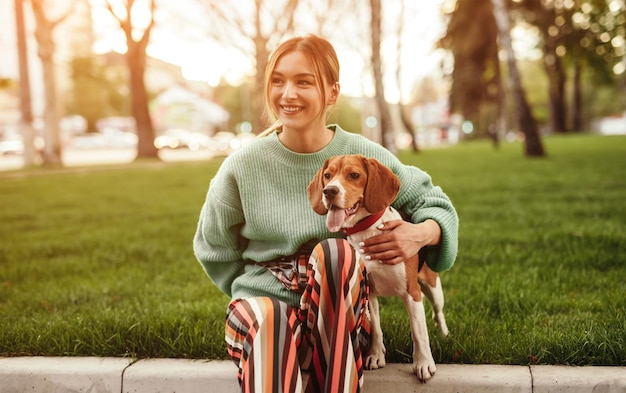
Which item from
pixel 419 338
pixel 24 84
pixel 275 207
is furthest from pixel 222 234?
pixel 24 84

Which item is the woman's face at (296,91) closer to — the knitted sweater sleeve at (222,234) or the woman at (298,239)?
the woman at (298,239)

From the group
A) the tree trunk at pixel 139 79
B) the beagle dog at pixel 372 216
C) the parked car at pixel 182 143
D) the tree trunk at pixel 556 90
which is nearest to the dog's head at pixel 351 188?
the beagle dog at pixel 372 216

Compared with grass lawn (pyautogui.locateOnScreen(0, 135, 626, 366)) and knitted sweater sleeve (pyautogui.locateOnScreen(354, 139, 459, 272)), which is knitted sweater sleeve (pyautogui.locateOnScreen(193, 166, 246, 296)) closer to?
grass lawn (pyautogui.locateOnScreen(0, 135, 626, 366))

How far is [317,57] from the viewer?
272 cm

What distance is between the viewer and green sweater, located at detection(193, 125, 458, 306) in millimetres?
2793

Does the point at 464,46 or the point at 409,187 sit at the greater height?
the point at 464,46

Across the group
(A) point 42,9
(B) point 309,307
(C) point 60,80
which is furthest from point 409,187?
(C) point 60,80

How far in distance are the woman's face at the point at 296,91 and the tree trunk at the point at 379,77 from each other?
1339 cm

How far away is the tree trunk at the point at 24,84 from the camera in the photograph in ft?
69.1

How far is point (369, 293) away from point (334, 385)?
0.62 metres

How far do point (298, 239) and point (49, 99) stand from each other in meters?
21.5

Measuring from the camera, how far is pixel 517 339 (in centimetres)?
295

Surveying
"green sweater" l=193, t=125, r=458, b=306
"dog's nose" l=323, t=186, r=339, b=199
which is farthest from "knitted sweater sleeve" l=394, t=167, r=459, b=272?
"dog's nose" l=323, t=186, r=339, b=199

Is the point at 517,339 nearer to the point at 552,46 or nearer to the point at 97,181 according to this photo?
the point at 97,181
